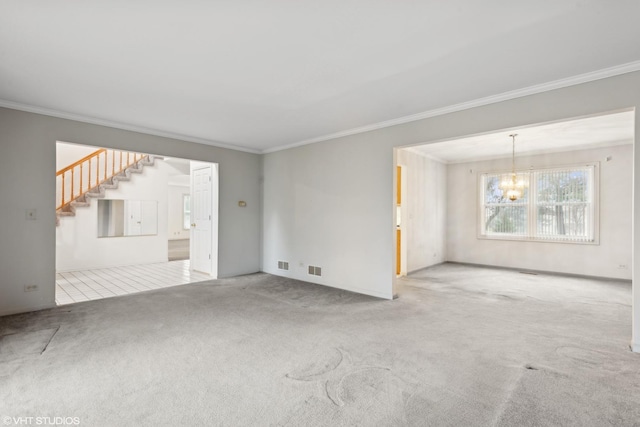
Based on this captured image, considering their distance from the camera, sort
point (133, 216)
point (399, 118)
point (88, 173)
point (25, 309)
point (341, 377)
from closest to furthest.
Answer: point (341, 377)
point (25, 309)
point (399, 118)
point (88, 173)
point (133, 216)

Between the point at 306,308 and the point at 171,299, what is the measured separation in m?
2.04

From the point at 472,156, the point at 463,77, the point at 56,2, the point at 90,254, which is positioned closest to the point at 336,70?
the point at 463,77

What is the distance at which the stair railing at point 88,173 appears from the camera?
283 inches

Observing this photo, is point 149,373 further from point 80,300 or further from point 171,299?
point 80,300

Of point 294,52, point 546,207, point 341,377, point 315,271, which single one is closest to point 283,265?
point 315,271

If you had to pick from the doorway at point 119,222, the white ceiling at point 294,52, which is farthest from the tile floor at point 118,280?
the white ceiling at point 294,52

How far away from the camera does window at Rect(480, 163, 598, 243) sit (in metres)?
6.35

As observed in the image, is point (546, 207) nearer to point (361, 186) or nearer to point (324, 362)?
point (361, 186)

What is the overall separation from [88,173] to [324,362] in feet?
25.4

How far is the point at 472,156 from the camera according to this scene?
24.0ft

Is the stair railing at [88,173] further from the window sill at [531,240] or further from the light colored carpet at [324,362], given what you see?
the window sill at [531,240]

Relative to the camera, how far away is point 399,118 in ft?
14.6

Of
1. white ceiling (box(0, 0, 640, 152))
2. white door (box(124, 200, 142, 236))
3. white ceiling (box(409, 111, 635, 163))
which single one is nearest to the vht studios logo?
white ceiling (box(0, 0, 640, 152))

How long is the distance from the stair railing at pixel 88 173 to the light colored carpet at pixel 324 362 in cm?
420
